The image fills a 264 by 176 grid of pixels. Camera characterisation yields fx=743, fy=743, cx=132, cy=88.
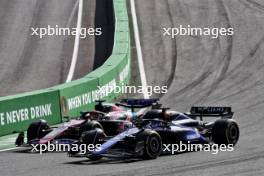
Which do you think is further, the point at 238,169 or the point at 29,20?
the point at 29,20

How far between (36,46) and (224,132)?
77.3 feet

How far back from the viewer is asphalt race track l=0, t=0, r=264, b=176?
49.7 ft

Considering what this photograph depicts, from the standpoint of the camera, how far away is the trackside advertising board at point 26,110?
73.6 ft

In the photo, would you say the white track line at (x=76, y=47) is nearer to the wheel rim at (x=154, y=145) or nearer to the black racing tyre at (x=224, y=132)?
the black racing tyre at (x=224, y=132)

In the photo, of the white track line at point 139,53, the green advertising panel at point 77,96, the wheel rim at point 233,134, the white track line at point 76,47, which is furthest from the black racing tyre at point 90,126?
the white track line at point 76,47

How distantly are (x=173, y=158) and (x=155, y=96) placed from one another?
42.4 ft

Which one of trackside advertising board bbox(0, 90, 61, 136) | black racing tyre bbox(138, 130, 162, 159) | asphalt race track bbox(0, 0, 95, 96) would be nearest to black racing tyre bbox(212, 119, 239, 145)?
black racing tyre bbox(138, 130, 162, 159)

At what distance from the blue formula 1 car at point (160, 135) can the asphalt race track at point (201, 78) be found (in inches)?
10.3

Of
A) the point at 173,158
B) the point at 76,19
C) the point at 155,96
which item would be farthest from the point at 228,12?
the point at 173,158

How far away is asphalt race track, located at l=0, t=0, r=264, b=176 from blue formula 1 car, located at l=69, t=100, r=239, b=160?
0.26 meters

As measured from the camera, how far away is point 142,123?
17.6 meters

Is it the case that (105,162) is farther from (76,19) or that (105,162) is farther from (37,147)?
(76,19)

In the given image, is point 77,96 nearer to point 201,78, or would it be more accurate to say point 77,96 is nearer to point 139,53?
point 201,78

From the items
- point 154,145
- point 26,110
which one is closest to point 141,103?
point 154,145
